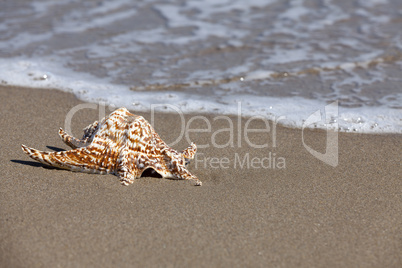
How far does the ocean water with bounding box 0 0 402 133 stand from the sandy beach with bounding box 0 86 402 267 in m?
0.85

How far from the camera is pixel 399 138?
4.35 meters

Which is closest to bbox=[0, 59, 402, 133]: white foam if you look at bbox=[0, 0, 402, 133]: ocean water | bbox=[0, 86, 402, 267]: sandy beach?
bbox=[0, 0, 402, 133]: ocean water

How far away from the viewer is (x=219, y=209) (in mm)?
3221

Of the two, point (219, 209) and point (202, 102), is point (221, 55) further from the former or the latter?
point (219, 209)

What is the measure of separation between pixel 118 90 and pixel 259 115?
1.65m

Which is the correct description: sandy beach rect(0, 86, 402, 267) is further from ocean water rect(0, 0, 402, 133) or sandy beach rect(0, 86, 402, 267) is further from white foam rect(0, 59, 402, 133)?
ocean water rect(0, 0, 402, 133)

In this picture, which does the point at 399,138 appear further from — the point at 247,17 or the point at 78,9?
the point at 78,9

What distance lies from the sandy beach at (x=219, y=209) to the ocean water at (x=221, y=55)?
851 millimetres

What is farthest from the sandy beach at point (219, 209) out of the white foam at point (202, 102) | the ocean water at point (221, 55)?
the ocean water at point (221, 55)

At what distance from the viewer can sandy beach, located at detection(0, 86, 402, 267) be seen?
2748 millimetres

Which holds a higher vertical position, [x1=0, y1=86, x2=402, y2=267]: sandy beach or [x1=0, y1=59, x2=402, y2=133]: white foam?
[x1=0, y1=59, x2=402, y2=133]: white foam

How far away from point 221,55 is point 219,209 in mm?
3689

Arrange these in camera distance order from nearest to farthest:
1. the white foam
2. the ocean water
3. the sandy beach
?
the sandy beach → the white foam → the ocean water

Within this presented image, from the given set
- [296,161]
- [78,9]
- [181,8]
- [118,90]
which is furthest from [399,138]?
[78,9]
